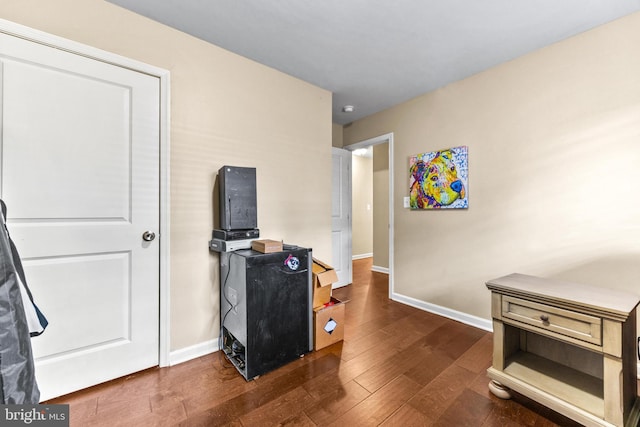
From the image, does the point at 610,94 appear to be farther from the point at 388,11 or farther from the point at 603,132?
the point at 388,11

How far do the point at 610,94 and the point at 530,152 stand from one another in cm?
55

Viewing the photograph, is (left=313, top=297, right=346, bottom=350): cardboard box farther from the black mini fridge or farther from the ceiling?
the ceiling

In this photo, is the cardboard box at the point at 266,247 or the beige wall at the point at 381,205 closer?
the cardboard box at the point at 266,247

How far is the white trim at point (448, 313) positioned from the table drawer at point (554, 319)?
1095 mm

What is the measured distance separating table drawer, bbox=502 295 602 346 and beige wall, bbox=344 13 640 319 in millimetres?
932

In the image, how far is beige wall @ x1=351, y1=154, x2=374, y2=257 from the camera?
587 centimetres

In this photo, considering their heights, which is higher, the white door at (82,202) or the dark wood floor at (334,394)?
the white door at (82,202)

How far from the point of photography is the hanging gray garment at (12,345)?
72 centimetres

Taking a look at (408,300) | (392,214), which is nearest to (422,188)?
(392,214)

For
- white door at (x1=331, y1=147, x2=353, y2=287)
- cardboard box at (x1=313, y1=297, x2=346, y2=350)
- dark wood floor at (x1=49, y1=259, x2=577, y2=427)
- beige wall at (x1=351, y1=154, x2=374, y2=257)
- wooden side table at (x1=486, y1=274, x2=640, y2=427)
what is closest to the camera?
wooden side table at (x1=486, y1=274, x2=640, y2=427)

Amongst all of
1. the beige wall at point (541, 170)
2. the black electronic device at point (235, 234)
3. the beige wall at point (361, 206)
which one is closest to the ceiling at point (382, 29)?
the beige wall at point (541, 170)

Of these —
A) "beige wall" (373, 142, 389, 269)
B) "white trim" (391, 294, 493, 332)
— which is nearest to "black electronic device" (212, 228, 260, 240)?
"white trim" (391, 294, 493, 332)

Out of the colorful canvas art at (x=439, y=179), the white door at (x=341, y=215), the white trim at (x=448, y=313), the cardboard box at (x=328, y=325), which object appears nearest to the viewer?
the cardboard box at (x=328, y=325)

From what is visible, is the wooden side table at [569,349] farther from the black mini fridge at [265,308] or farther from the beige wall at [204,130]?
the beige wall at [204,130]
